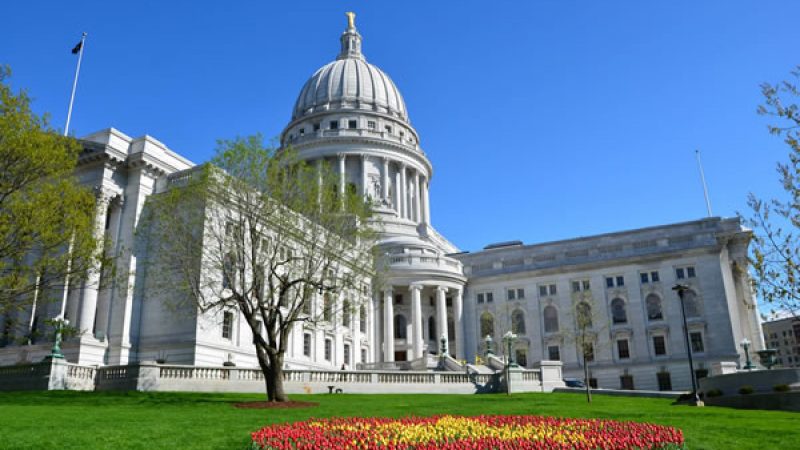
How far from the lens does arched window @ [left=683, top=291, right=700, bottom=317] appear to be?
6454cm

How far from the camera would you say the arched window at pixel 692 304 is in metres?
64.5

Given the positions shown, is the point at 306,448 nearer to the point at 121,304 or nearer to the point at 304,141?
the point at 121,304

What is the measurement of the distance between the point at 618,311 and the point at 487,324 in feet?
48.3

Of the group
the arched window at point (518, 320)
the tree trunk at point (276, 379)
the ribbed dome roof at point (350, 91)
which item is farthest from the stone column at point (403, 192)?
the tree trunk at point (276, 379)

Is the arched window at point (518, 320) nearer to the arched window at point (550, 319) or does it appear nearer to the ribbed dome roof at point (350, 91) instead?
the arched window at point (550, 319)

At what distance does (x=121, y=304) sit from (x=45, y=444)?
110 feet

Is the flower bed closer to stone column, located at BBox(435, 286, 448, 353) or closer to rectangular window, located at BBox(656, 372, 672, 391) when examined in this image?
rectangular window, located at BBox(656, 372, 672, 391)

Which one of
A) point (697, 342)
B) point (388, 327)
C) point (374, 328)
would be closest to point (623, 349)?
point (697, 342)

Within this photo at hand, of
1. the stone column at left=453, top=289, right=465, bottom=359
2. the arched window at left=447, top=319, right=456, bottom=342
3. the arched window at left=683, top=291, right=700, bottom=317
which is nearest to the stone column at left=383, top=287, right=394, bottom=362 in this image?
the stone column at left=453, top=289, right=465, bottom=359

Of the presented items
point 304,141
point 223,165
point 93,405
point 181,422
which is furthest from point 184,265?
point 304,141

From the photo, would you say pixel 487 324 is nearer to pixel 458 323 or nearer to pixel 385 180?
pixel 458 323

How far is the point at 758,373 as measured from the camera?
102 feet

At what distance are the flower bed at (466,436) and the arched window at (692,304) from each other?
54595mm

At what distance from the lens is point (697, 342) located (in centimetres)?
6362
